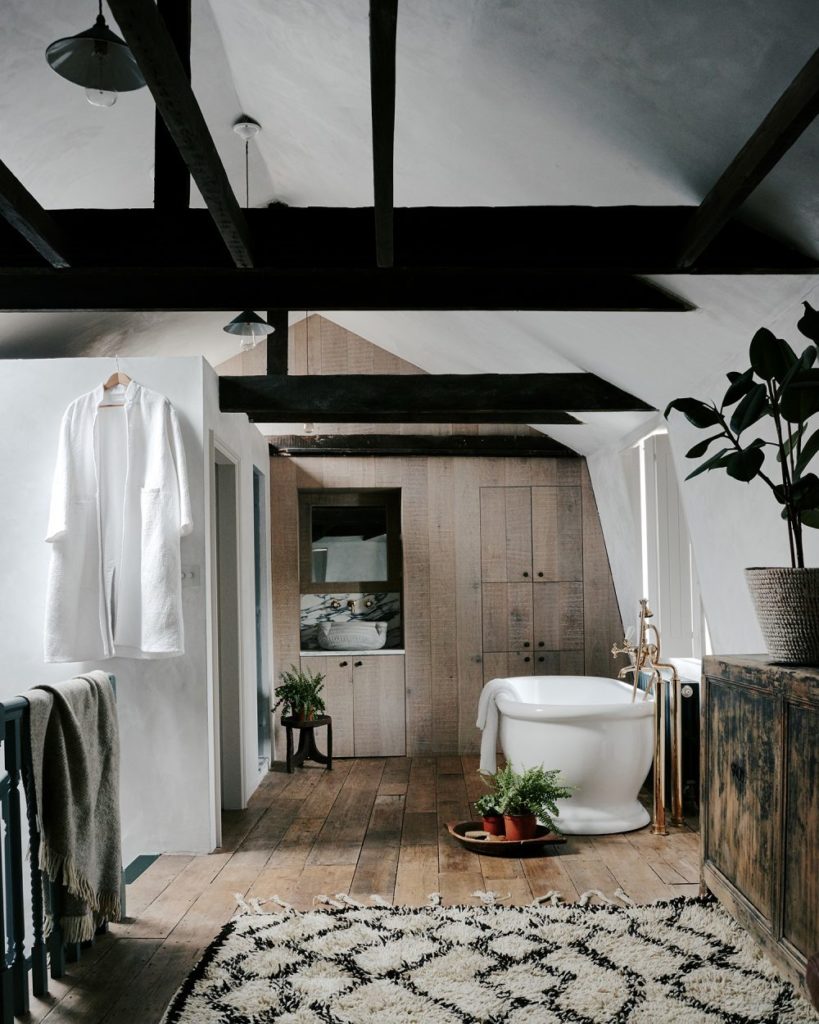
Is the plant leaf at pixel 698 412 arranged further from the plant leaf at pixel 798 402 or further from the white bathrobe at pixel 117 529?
the white bathrobe at pixel 117 529

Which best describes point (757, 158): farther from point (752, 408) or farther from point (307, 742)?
point (307, 742)

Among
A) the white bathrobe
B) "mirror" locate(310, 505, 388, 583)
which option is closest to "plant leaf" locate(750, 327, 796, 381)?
the white bathrobe

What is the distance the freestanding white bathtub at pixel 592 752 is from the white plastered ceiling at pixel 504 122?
1510 mm

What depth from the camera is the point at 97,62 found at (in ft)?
7.92

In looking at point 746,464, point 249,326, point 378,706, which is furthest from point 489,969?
point 378,706

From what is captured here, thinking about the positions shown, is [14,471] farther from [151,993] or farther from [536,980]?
[536,980]

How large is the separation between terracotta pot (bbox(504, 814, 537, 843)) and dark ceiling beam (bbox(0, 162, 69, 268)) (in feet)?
9.12

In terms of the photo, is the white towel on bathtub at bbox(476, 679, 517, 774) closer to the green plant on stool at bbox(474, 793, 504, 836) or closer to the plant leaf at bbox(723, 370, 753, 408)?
the green plant on stool at bbox(474, 793, 504, 836)

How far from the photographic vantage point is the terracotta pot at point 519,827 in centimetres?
402

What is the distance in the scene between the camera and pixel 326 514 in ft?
22.3

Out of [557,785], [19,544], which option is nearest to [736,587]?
[557,785]

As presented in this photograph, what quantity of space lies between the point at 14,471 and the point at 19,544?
32cm

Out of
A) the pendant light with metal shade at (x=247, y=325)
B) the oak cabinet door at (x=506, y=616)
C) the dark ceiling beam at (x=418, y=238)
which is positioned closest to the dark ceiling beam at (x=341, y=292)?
the dark ceiling beam at (x=418, y=238)

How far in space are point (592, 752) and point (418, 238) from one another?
103 inches
